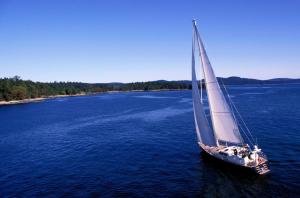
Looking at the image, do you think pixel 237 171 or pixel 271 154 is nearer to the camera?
pixel 237 171

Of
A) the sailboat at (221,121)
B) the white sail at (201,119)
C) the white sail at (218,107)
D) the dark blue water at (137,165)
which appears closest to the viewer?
the dark blue water at (137,165)

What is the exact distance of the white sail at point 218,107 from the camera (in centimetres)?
4425

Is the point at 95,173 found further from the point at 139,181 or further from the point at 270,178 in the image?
the point at 270,178

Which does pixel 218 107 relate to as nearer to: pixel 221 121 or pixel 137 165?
pixel 221 121

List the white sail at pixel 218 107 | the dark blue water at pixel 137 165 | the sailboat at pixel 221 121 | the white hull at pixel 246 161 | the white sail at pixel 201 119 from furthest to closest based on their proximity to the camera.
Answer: the white sail at pixel 201 119
the white sail at pixel 218 107
the sailboat at pixel 221 121
the white hull at pixel 246 161
the dark blue water at pixel 137 165

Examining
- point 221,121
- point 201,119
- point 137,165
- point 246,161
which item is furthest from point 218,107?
point 137,165

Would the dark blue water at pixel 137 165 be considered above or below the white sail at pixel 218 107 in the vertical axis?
below

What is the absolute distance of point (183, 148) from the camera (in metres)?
56.3

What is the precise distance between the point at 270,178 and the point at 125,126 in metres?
50.1

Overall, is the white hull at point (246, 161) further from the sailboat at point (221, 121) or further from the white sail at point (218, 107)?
the white sail at point (218, 107)

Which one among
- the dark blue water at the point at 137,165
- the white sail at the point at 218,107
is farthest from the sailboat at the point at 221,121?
the dark blue water at the point at 137,165

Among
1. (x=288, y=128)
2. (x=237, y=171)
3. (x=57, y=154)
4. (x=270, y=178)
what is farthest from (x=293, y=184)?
(x=57, y=154)

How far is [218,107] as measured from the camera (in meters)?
45.0

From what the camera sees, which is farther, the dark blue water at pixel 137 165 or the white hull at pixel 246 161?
the white hull at pixel 246 161
